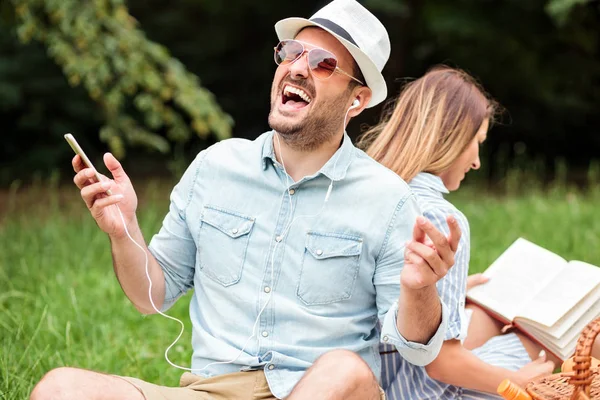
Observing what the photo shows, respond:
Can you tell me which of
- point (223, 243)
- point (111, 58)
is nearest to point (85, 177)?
point (223, 243)

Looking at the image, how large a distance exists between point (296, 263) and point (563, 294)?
1058mm

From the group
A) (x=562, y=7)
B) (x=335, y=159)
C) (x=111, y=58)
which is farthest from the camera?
(x=562, y=7)

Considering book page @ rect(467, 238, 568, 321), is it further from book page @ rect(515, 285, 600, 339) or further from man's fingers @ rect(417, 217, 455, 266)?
man's fingers @ rect(417, 217, 455, 266)

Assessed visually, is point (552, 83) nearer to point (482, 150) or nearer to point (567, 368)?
point (482, 150)

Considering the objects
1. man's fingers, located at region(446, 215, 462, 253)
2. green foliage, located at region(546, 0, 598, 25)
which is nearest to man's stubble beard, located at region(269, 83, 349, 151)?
man's fingers, located at region(446, 215, 462, 253)

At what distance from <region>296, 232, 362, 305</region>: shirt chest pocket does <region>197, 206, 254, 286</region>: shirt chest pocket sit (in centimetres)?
20

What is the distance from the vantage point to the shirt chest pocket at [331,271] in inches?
98.1

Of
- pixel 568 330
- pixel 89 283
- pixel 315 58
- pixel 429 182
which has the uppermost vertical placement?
pixel 315 58

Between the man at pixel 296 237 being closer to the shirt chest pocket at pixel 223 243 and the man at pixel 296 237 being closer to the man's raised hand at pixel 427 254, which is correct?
the shirt chest pocket at pixel 223 243

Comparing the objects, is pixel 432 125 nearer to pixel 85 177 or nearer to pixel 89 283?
pixel 85 177

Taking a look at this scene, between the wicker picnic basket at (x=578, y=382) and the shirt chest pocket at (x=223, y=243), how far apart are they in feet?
2.88

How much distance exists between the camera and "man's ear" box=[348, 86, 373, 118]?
2.67 m

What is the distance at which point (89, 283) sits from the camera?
5.07 meters

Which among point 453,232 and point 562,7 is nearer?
point 453,232
